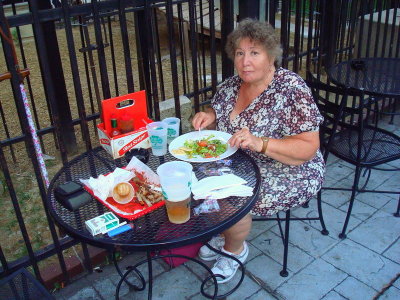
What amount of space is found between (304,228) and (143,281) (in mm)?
1217

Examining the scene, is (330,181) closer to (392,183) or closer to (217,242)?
(392,183)

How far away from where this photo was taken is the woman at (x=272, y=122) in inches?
88.9

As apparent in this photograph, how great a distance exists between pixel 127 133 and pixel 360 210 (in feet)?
6.35

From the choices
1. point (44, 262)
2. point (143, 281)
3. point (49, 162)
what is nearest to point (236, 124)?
point (143, 281)

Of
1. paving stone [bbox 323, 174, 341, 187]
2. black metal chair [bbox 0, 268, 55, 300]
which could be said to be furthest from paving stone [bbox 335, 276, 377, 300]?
black metal chair [bbox 0, 268, 55, 300]

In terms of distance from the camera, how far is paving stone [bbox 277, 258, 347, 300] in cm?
246

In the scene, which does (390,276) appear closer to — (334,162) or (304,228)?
(304,228)

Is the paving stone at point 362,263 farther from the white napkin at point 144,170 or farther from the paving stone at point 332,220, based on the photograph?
the white napkin at point 144,170

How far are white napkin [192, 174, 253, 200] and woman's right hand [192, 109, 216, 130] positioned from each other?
0.63m

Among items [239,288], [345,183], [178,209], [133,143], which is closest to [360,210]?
[345,183]

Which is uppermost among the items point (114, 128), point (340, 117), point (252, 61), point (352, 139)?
point (252, 61)

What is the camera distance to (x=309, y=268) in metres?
2.65

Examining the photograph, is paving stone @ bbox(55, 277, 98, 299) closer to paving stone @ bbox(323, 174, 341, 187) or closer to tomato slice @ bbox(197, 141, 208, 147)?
tomato slice @ bbox(197, 141, 208, 147)

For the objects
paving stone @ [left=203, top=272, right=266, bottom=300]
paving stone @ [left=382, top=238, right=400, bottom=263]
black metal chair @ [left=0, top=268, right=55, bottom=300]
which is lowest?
paving stone @ [left=203, top=272, right=266, bottom=300]
